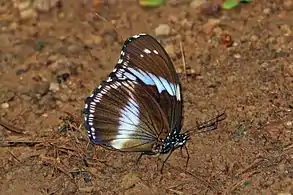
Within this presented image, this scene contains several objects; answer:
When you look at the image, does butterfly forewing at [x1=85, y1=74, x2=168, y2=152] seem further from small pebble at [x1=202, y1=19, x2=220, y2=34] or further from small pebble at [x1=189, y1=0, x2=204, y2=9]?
small pebble at [x1=189, y1=0, x2=204, y2=9]

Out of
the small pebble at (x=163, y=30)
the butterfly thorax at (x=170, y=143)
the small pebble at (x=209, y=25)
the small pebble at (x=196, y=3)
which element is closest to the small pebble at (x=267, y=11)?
the small pebble at (x=209, y=25)

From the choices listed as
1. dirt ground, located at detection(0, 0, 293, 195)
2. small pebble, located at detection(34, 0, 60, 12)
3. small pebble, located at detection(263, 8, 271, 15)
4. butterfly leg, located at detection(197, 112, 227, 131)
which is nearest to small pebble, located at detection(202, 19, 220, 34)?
dirt ground, located at detection(0, 0, 293, 195)

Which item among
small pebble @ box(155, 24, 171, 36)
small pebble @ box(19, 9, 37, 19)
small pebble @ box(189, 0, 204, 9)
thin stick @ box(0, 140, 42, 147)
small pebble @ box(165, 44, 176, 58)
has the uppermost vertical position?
small pebble @ box(189, 0, 204, 9)

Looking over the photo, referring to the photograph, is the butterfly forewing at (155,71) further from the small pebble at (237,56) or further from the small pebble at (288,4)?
the small pebble at (288,4)

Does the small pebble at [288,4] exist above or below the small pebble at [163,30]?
above

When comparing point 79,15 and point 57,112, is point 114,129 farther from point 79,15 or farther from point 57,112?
point 79,15

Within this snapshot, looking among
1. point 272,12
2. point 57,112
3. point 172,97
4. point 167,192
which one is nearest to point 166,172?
point 167,192

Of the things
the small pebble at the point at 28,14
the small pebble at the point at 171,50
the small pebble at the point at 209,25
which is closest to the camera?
the small pebble at the point at 171,50
